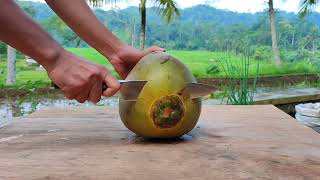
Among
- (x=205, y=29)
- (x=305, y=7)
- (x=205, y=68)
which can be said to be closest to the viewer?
(x=205, y=68)

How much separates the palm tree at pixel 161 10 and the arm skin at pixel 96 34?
7.09 meters

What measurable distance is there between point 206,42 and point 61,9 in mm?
10141

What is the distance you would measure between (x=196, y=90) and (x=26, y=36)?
45 cm

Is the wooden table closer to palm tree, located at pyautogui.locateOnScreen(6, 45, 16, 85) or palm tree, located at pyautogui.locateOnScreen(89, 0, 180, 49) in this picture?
palm tree, located at pyautogui.locateOnScreen(6, 45, 16, 85)

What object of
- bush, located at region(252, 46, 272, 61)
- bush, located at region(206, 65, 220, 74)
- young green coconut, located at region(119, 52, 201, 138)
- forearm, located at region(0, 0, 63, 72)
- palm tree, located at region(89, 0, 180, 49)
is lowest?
bush, located at region(206, 65, 220, 74)

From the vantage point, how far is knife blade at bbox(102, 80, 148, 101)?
117 centimetres

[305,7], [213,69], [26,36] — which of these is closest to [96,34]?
[26,36]

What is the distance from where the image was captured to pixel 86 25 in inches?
53.4

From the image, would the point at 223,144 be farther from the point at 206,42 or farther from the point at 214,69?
the point at 206,42

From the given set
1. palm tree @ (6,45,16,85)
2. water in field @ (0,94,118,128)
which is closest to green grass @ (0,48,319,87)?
palm tree @ (6,45,16,85)

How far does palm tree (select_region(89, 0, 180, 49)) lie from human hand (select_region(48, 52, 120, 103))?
746 centimetres

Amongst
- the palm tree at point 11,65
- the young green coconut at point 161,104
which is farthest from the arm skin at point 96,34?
the palm tree at point 11,65

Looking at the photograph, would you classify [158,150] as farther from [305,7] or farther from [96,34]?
[305,7]

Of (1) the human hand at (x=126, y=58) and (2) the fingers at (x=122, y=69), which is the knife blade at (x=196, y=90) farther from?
(2) the fingers at (x=122, y=69)
